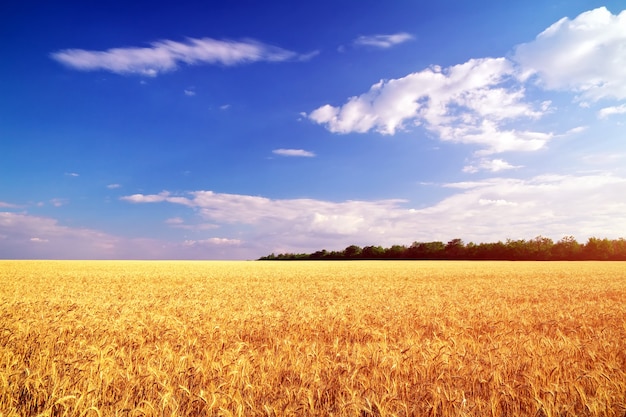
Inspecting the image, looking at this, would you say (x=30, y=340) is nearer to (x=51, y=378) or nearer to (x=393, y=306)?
(x=51, y=378)

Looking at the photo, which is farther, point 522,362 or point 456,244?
point 456,244

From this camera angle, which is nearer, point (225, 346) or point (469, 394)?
point (469, 394)

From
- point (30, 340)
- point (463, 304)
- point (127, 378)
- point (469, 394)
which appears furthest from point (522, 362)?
point (30, 340)

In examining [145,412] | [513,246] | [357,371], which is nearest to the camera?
[145,412]

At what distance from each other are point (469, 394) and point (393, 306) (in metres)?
6.84

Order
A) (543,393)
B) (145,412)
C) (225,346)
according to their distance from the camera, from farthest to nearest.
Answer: (225,346)
(543,393)
(145,412)

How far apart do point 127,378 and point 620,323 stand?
1069cm

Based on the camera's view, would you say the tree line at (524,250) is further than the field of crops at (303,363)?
Yes

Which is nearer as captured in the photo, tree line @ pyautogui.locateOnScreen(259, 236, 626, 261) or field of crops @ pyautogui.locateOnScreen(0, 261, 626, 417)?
field of crops @ pyautogui.locateOnScreen(0, 261, 626, 417)

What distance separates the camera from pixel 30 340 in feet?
21.3

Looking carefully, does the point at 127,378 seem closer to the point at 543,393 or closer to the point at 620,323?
the point at 543,393

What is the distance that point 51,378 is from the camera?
176 inches

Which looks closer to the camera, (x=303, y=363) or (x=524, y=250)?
(x=303, y=363)

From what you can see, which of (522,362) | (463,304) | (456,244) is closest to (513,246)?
(456,244)
